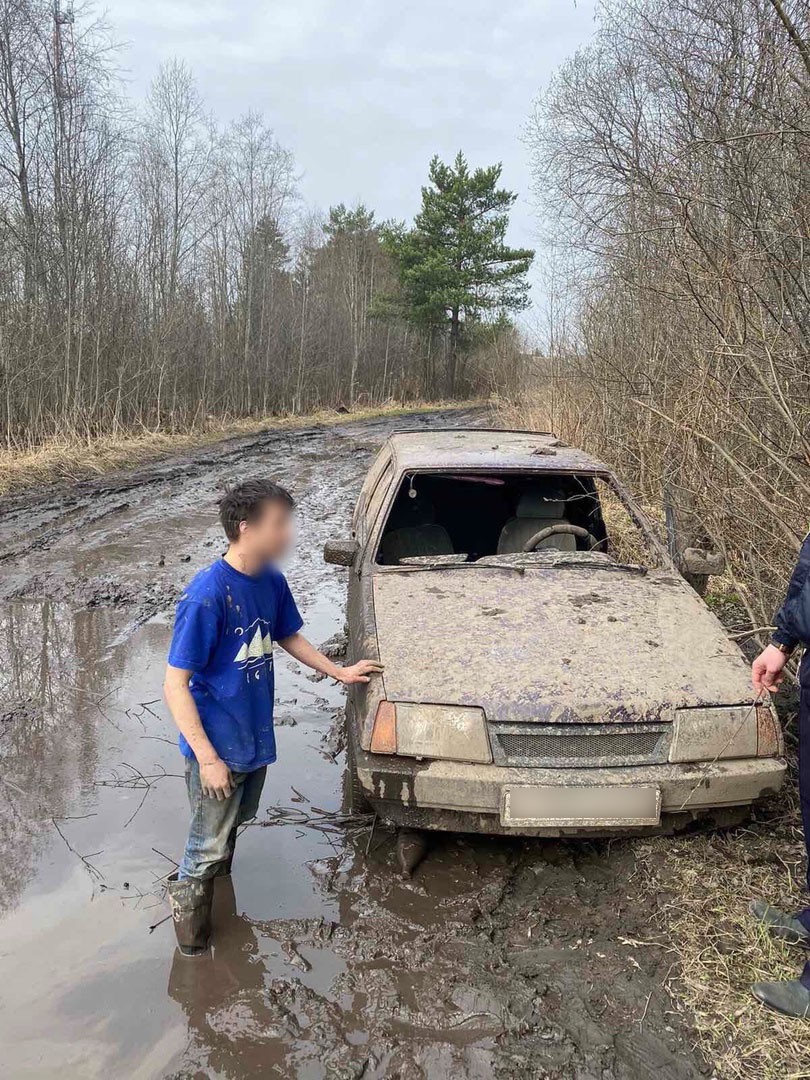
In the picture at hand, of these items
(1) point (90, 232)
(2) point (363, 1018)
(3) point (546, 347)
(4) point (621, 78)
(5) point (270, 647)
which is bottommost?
(2) point (363, 1018)

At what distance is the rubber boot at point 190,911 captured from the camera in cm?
259

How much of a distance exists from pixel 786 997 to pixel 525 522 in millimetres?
3018

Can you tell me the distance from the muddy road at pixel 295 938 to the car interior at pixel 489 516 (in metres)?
1.24

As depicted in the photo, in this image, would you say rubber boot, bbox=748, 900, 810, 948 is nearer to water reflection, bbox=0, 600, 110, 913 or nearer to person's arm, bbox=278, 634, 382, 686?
person's arm, bbox=278, 634, 382, 686

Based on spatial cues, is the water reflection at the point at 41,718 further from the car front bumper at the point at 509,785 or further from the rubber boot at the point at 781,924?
the rubber boot at the point at 781,924

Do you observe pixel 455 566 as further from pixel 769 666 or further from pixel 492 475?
pixel 769 666

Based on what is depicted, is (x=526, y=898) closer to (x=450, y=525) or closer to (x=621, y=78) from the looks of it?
(x=450, y=525)

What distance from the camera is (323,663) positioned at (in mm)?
2969

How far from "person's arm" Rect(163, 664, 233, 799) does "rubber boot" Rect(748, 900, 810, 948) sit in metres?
1.93

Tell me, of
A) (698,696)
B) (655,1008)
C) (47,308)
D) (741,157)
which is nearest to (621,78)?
(741,157)

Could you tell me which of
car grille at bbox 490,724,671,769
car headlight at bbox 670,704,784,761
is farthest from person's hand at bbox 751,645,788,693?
car grille at bbox 490,724,671,769

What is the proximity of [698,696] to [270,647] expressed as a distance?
1680 mm

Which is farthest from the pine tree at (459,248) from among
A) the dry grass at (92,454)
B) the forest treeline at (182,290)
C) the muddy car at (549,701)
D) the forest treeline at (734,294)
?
the muddy car at (549,701)

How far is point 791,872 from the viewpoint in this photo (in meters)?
3.02
